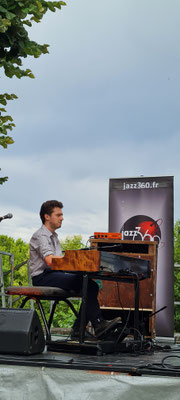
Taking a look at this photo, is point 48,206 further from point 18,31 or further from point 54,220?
point 18,31

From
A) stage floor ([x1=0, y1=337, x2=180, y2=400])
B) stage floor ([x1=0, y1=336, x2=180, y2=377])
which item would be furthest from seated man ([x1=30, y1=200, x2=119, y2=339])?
stage floor ([x1=0, y1=337, x2=180, y2=400])

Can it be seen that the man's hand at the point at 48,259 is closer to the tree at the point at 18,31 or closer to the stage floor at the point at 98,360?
the stage floor at the point at 98,360

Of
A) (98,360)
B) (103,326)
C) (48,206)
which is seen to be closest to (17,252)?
(48,206)

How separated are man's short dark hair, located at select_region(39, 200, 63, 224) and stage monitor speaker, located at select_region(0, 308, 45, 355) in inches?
58.4

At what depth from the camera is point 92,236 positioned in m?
5.55

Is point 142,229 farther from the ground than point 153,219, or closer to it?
closer to it

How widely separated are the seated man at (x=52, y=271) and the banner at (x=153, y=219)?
2027 mm

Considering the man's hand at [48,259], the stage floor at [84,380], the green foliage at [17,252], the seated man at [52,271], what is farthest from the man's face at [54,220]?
the green foliage at [17,252]

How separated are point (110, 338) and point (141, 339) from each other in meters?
0.31

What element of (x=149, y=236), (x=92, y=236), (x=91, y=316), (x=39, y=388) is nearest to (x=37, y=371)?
(x=39, y=388)

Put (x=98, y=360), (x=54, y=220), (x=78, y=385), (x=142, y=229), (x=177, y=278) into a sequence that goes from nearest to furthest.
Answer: (x=78, y=385)
(x=98, y=360)
(x=54, y=220)
(x=142, y=229)
(x=177, y=278)

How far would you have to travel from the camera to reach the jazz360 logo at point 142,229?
6.78m

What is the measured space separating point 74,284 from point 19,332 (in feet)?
3.10

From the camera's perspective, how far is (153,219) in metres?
6.86
